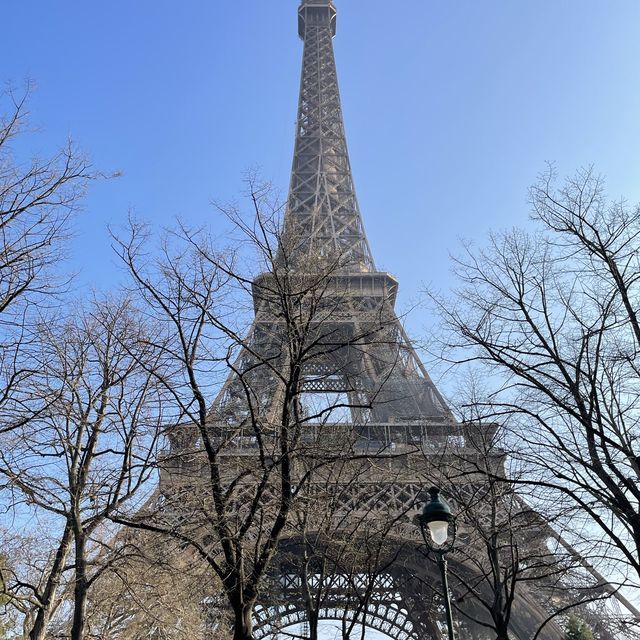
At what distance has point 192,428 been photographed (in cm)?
1075

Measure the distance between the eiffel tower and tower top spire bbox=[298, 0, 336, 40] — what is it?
0.41 feet

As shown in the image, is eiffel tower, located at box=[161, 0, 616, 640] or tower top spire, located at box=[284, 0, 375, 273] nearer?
eiffel tower, located at box=[161, 0, 616, 640]

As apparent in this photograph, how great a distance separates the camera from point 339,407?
9.41 metres

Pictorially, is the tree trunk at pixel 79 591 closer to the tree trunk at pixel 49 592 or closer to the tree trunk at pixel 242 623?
the tree trunk at pixel 49 592

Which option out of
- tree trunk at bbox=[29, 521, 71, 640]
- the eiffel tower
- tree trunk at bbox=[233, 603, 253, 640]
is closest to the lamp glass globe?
the eiffel tower

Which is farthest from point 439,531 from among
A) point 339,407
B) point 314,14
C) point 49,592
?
point 314,14

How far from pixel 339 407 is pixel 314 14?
238ft

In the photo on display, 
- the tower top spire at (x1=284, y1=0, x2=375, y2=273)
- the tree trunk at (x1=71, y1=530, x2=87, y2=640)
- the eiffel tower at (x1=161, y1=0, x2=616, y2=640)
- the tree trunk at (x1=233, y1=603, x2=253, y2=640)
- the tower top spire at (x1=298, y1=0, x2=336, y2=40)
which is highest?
the tower top spire at (x1=298, y1=0, x2=336, y2=40)

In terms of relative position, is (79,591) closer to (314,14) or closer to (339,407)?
(339,407)

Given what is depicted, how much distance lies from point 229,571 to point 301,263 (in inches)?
177

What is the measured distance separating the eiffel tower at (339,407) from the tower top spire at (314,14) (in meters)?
0.12

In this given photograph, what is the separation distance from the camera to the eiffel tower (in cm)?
1030

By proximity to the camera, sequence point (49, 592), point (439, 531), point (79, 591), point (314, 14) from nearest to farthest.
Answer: point (439, 531) < point (79, 591) < point (49, 592) < point (314, 14)

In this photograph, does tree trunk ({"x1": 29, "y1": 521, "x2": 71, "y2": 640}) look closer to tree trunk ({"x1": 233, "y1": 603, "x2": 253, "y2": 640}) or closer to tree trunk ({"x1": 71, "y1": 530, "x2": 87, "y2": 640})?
tree trunk ({"x1": 71, "y1": 530, "x2": 87, "y2": 640})
